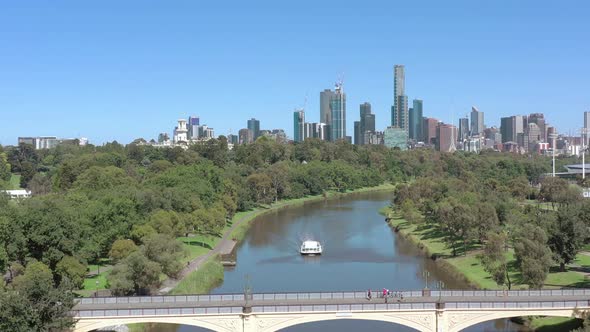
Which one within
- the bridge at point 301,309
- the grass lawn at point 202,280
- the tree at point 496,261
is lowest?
the grass lawn at point 202,280

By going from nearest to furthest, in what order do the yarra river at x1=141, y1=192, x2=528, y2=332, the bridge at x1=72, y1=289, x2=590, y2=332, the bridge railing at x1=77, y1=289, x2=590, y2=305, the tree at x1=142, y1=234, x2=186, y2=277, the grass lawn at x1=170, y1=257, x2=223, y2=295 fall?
the bridge at x1=72, y1=289, x2=590, y2=332, the bridge railing at x1=77, y1=289, x2=590, y2=305, the tree at x1=142, y1=234, x2=186, y2=277, the grass lawn at x1=170, y1=257, x2=223, y2=295, the yarra river at x1=141, y1=192, x2=528, y2=332

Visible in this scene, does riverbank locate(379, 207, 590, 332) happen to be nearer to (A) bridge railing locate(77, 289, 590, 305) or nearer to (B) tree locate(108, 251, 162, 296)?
(A) bridge railing locate(77, 289, 590, 305)

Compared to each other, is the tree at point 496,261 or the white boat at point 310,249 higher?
the tree at point 496,261

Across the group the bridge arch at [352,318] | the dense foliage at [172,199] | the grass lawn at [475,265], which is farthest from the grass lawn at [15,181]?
the bridge arch at [352,318]

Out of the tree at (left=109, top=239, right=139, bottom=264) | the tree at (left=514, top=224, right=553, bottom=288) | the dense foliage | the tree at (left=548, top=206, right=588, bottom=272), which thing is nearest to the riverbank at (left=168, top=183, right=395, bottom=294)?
the dense foliage

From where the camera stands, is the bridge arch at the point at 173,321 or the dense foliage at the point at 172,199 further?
the dense foliage at the point at 172,199

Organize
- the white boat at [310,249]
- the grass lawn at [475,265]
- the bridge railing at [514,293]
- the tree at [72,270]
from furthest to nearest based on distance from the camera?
the white boat at [310,249]
the grass lawn at [475,265]
the tree at [72,270]
the bridge railing at [514,293]

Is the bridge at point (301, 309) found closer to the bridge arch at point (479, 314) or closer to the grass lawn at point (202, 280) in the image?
the bridge arch at point (479, 314)
